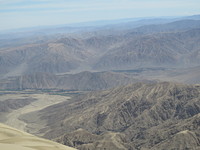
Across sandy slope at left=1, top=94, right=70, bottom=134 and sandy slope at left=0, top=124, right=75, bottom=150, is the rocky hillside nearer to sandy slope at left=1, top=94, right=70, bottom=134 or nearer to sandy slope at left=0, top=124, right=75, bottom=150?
sandy slope at left=1, top=94, right=70, bottom=134

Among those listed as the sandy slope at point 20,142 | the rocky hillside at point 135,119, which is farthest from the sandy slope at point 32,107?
the sandy slope at point 20,142

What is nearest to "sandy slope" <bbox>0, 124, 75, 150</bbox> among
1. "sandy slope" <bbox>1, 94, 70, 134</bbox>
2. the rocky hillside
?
the rocky hillside

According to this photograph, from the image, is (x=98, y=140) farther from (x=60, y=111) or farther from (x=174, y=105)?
(x=60, y=111)

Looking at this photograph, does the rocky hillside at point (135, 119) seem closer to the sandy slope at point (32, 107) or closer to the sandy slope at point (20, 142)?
the sandy slope at point (32, 107)

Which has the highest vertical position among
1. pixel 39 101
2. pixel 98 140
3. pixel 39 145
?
pixel 39 145

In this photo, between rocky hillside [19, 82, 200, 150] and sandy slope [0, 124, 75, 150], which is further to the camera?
rocky hillside [19, 82, 200, 150]

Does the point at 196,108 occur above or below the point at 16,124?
above

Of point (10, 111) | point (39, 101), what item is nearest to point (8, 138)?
point (10, 111)
